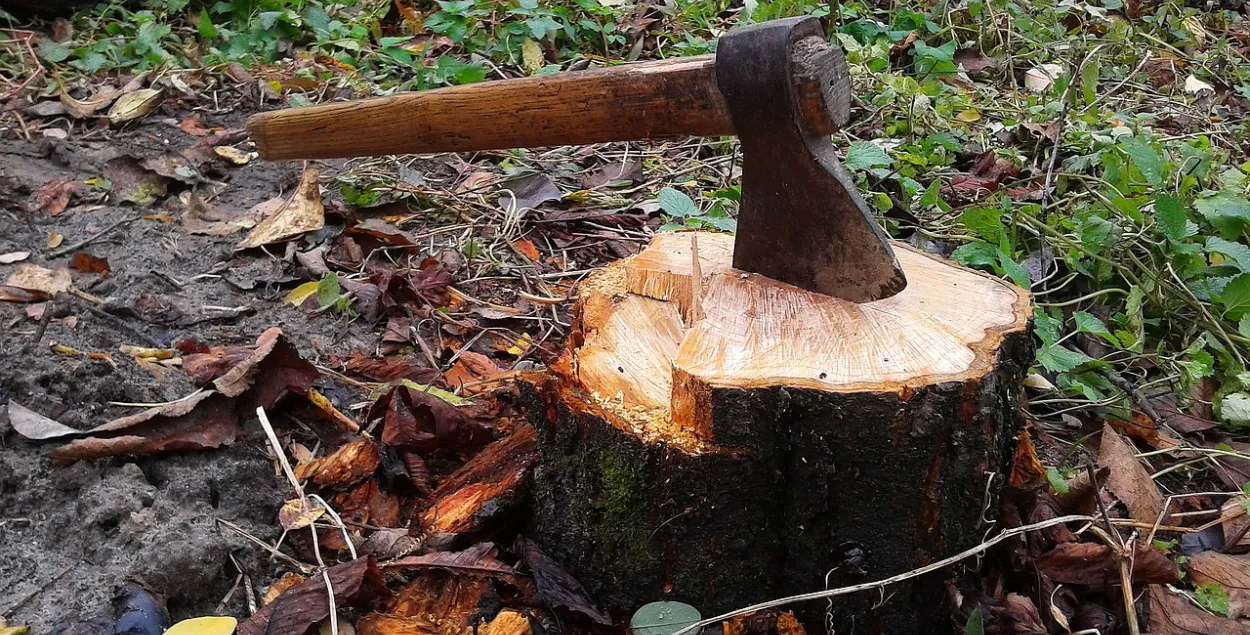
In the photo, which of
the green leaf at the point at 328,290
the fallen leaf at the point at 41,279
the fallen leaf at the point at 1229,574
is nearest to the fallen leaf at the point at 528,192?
the green leaf at the point at 328,290

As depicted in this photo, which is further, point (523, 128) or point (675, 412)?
point (523, 128)

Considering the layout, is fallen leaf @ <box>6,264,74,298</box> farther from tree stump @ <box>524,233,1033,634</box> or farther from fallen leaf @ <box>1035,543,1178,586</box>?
fallen leaf @ <box>1035,543,1178,586</box>

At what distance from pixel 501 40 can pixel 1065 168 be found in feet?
8.94

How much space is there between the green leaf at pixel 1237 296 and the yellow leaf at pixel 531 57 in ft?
10.2

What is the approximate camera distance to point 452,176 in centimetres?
385

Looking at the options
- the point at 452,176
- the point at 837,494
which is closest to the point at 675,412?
the point at 837,494

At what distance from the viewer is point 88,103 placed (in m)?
4.17

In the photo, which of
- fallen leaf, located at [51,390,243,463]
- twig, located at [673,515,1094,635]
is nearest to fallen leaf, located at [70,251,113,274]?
fallen leaf, located at [51,390,243,463]

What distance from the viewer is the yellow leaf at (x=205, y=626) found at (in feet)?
5.23

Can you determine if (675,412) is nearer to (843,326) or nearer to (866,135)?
(843,326)

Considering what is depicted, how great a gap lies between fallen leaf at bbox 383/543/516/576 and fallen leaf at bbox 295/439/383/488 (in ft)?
1.01

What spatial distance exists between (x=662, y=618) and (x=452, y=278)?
1679 mm

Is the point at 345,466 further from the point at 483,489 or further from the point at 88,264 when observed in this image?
the point at 88,264

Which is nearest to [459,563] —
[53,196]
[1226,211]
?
[1226,211]
